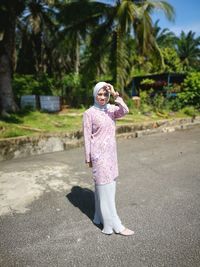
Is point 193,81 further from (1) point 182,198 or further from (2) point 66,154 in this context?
(1) point 182,198

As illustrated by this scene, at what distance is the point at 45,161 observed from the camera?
6.60 metres

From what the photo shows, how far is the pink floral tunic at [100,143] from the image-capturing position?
325 centimetres

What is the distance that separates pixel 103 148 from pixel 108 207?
742 millimetres

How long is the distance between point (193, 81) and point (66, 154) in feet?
31.5

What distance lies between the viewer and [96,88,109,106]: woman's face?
3229 millimetres

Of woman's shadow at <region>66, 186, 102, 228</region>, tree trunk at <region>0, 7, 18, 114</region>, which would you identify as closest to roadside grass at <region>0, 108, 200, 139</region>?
tree trunk at <region>0, 7, 18, 114</region>

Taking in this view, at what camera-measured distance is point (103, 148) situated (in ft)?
10.7

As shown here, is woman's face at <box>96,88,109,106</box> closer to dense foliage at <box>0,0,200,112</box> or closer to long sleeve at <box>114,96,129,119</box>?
long sleeve at <box>114,96,129,119</box>

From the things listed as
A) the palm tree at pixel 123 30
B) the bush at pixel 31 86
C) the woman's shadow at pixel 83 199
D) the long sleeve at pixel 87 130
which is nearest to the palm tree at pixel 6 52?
the bush at pixel 31 86

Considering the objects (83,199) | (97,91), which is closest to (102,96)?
(97,91)

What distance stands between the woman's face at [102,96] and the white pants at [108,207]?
1.00m

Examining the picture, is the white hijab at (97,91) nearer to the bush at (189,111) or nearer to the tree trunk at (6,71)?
the tree trunk at (6,71)

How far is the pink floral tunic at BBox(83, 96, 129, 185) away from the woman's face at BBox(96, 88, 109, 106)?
0.10m

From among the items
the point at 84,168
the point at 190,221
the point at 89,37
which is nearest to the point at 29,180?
the point at 84,168
